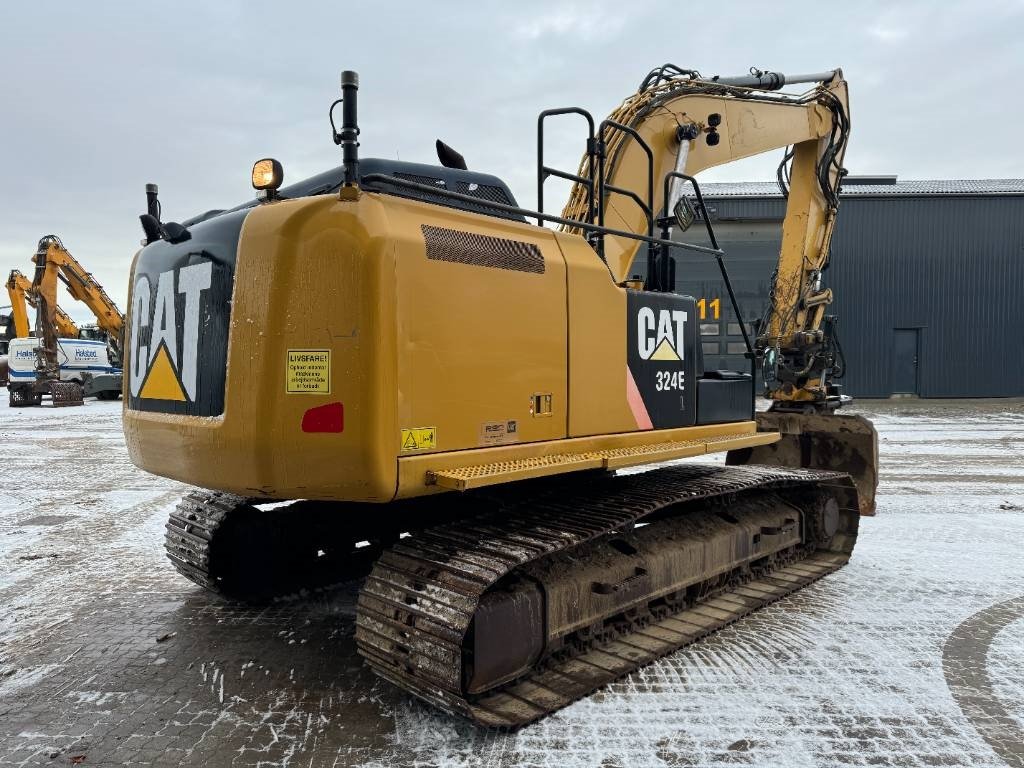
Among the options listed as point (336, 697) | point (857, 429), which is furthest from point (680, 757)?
point (857, 429)

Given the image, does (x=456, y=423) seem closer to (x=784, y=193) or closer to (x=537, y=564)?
(x=537, y=564)

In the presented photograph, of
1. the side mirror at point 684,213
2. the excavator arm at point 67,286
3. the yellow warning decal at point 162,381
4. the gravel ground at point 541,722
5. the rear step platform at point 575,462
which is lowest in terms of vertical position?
the gravel ground at point 541,722

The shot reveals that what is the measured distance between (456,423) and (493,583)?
2.26 feet

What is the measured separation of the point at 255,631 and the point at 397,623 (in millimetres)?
1553

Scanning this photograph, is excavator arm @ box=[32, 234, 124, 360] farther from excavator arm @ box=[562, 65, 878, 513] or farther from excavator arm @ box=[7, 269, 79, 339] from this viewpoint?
excavator arm @ box=[562, 65, 878, 513]

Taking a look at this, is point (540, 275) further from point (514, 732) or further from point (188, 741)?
point (188, 741)

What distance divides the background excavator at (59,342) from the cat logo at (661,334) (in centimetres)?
2289

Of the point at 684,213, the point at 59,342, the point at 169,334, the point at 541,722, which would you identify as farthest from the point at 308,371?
the point at 59,342

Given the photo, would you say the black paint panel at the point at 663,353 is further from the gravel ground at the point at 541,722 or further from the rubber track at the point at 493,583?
the gravel ground at the point at 541,722

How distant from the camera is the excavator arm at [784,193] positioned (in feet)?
17.6

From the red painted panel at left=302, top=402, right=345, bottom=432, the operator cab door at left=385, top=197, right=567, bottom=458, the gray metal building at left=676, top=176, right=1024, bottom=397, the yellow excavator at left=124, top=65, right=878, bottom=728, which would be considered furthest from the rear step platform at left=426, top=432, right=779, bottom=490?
the gray metal building at left=676, top=176, right=1024, bottom=397

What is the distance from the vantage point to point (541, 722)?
3215 millimetres

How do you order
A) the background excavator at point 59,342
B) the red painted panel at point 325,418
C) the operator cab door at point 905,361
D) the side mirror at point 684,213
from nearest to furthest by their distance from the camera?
the red painted panel at point 325,418 → the side mirror at point 684,213 → the background excavator at point 59,342 → the operator cab door at point 905,361

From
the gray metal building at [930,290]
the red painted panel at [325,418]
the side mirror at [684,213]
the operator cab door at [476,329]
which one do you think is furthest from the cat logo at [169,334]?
the gray metal building at [930,290]
